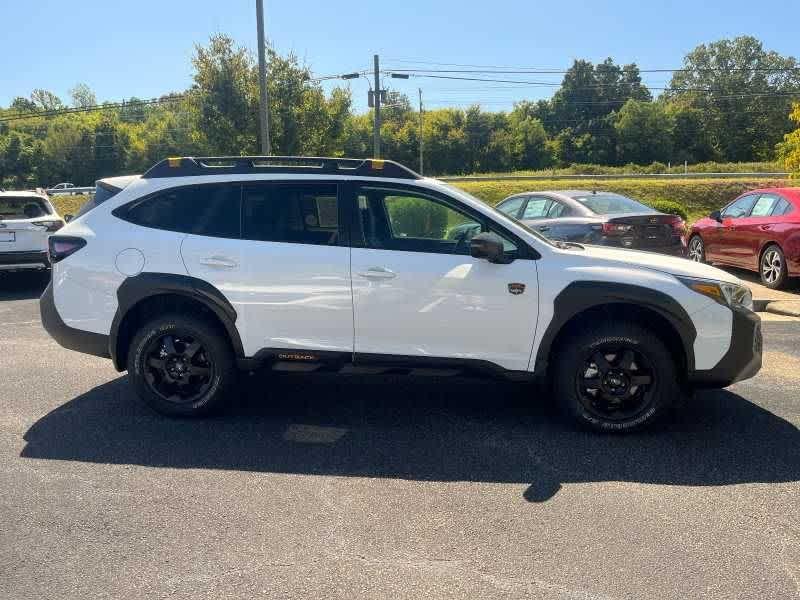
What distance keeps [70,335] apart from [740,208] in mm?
10336

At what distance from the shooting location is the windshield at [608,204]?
10.5 meters

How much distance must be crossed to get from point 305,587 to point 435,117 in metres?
83.9

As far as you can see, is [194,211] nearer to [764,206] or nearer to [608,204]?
[608,204]

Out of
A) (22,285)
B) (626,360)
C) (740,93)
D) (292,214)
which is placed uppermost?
(740,93)

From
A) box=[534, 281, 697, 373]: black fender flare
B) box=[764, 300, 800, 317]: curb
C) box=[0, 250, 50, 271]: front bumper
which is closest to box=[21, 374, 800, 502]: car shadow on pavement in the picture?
box=[534, 281, 697, 373]: black fender flare

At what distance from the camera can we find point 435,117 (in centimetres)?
8362

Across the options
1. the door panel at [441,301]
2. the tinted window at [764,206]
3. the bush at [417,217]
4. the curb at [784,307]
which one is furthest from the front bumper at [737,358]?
the tinted window at [764,206]

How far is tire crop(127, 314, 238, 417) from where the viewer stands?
5.01 meters

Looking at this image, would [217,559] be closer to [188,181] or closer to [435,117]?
[188,181]

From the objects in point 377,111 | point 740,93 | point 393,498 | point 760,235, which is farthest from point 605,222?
point 740,93

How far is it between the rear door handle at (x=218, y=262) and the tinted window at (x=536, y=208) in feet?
23.7

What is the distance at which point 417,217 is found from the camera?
5.07 metres

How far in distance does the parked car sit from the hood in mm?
4224

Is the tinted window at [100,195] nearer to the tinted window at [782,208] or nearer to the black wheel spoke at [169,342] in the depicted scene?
the black wheel spoke at [169,342]
